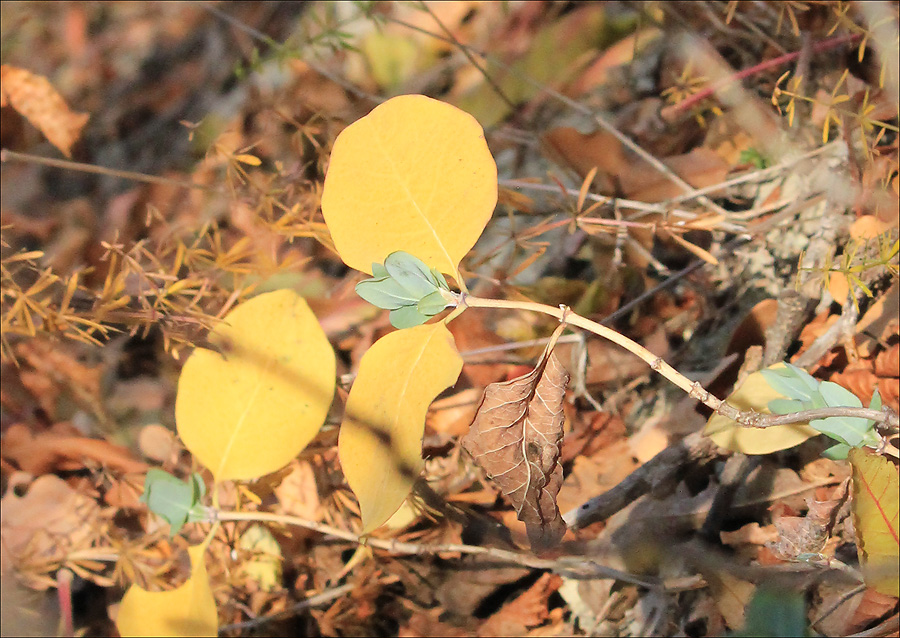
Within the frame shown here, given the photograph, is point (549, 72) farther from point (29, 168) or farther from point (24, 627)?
point (24, 627)

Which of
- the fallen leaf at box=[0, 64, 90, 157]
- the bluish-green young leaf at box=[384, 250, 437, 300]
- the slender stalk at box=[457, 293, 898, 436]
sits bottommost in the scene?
the fallen leaf at box=[0, 64, 90, 157]

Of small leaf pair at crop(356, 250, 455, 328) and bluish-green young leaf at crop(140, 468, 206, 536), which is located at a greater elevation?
small leaf pair at crop(356, 250, 455, 328)

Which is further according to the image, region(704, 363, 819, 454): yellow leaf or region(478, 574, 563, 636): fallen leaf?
region(478, 574, 563, 636): fallen leaf

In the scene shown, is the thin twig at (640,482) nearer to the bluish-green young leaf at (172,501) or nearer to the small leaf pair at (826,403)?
the small leaf pair at (826,403)

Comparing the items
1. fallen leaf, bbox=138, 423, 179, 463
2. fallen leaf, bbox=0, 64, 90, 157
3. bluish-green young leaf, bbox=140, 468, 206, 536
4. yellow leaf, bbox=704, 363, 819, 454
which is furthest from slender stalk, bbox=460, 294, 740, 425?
fallen leaf, bbox=0, 64, 90, 157

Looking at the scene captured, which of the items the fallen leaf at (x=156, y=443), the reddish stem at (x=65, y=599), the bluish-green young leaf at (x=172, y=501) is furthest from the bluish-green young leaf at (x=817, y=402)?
the reddish stem at (x=65, y=599)

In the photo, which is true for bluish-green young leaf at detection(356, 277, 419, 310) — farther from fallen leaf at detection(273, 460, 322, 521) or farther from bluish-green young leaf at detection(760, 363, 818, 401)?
fallen leaf at detection(273, 460, 322, 521)

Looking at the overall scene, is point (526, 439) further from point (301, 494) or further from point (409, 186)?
point (301, 494)
